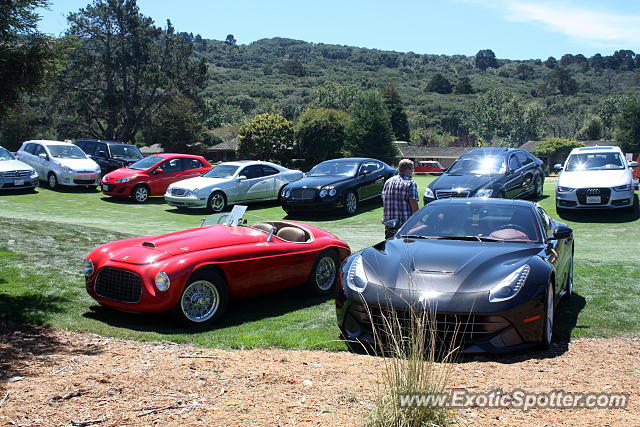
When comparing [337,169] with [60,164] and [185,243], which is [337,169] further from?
[185,243]

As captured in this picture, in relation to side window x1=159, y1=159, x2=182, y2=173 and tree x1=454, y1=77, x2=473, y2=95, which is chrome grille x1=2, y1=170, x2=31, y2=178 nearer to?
side window x1=159, y1=159, x2=182, y2=173

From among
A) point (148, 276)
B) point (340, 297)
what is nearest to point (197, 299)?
point (148, 276)

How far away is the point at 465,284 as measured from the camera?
564 centimetres

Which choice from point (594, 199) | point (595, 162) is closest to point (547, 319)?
point (594, 199)

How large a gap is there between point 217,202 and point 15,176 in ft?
24.1

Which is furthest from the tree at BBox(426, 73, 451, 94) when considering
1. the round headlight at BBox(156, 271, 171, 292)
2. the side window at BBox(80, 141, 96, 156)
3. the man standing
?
the round headlight at BBox(156, 271, 171, 292)

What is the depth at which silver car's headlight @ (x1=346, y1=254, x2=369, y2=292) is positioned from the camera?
6.02 meters

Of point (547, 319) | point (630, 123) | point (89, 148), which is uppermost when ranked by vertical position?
point (630, 123)

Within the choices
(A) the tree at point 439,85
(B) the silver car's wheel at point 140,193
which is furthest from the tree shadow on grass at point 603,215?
(A) the tree at point 439,85

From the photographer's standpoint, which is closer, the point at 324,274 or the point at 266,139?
the point at 324,274

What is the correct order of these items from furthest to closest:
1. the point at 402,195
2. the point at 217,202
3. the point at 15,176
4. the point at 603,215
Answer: the point at 15,176, the point at 217,202, the point at 603,215, the point at 402,195

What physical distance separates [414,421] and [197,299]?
4.01 m

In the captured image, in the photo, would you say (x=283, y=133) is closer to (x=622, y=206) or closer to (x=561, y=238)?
(x=622, y=206)

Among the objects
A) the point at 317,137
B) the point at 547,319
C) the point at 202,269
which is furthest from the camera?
the point at 317,137
